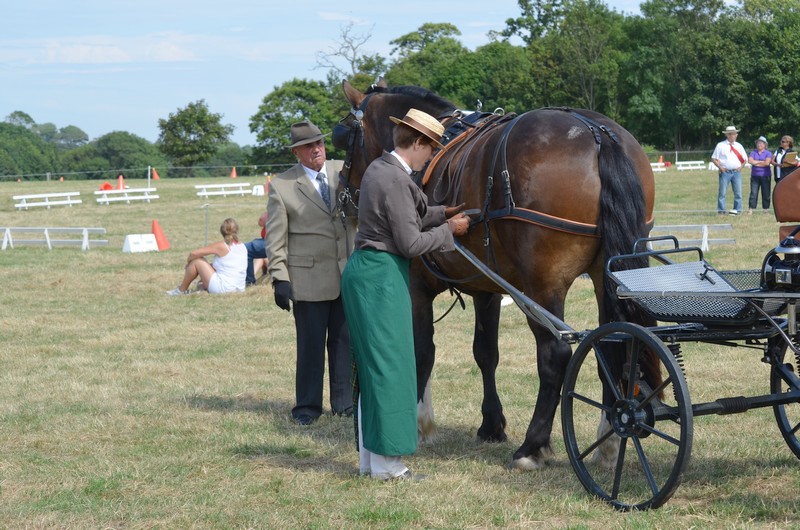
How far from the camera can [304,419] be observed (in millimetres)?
7160

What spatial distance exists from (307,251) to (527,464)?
237 cm

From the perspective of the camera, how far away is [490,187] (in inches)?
223

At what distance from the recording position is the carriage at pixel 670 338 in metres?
4.40

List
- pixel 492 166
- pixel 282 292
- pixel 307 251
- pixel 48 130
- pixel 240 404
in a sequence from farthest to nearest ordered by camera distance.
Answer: pixel 48 130
pixel 240 404
pixel 307 251
pixel 282 292
pixel 492 166

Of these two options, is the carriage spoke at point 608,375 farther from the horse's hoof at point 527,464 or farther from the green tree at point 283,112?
the green tree at point 283,112

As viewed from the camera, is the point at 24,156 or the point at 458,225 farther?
the point at 24,156

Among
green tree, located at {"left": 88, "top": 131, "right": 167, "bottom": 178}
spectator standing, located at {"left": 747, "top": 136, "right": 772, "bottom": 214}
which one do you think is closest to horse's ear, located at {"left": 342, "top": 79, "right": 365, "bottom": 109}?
spectator standing, located at {"left": 747, "top": 136, "right": 772, "bottom": 214}

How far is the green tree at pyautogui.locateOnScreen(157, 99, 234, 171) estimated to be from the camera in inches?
2670

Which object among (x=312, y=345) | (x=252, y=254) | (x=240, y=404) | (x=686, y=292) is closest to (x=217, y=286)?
(x=252, y=254)

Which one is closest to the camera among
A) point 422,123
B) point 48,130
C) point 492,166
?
point 422,123

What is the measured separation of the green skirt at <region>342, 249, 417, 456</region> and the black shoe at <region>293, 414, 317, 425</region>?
1.85 metres

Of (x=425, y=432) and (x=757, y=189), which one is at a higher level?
(x=757, y=189)

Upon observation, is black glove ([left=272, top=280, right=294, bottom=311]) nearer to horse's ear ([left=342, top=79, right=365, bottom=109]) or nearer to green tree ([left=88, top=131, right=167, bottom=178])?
horse's ear ([left=342, top=79, right=365, bottom=109])

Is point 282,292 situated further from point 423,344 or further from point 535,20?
point 535,20
